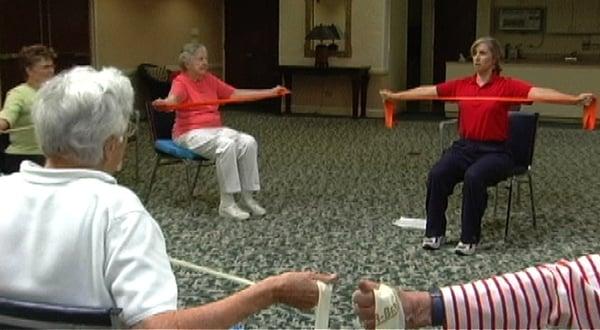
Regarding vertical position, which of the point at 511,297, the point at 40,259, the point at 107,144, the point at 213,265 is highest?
the point at 107,144

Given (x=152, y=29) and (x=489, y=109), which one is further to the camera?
(x=152, y=29)

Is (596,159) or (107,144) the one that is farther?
Answer: (596,159)

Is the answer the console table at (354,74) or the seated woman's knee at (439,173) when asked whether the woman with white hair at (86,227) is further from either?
the console table at (354,74)

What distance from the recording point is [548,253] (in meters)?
4.35

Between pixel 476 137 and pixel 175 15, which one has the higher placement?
pixel 175 15

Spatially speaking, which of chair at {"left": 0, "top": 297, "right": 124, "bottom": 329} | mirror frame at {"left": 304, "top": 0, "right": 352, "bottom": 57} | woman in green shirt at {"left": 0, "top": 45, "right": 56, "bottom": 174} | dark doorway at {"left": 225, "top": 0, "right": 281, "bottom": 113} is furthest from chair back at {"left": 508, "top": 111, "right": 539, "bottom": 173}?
dark doorway at {"left": 225, "top": 0, "right": 281, "bottom": 113}

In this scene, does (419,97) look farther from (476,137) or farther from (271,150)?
(271,150)

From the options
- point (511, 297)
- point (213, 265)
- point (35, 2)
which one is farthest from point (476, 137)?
point (35, 2)

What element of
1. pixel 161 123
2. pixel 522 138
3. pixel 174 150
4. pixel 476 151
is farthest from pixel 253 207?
pixel 522 138

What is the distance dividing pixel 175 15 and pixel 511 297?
33.9 ft

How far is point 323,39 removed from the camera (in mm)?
11305

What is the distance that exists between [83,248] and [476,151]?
Result: 11.2ft

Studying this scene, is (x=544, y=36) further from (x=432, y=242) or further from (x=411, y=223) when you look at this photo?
(x=432, y=242)

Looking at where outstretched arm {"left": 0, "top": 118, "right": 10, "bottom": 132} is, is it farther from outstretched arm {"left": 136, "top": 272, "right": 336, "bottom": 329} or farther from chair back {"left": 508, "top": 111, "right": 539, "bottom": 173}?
outstretched arm {"left": 136, "top": 272, "right": 336, "bottom": 329}
